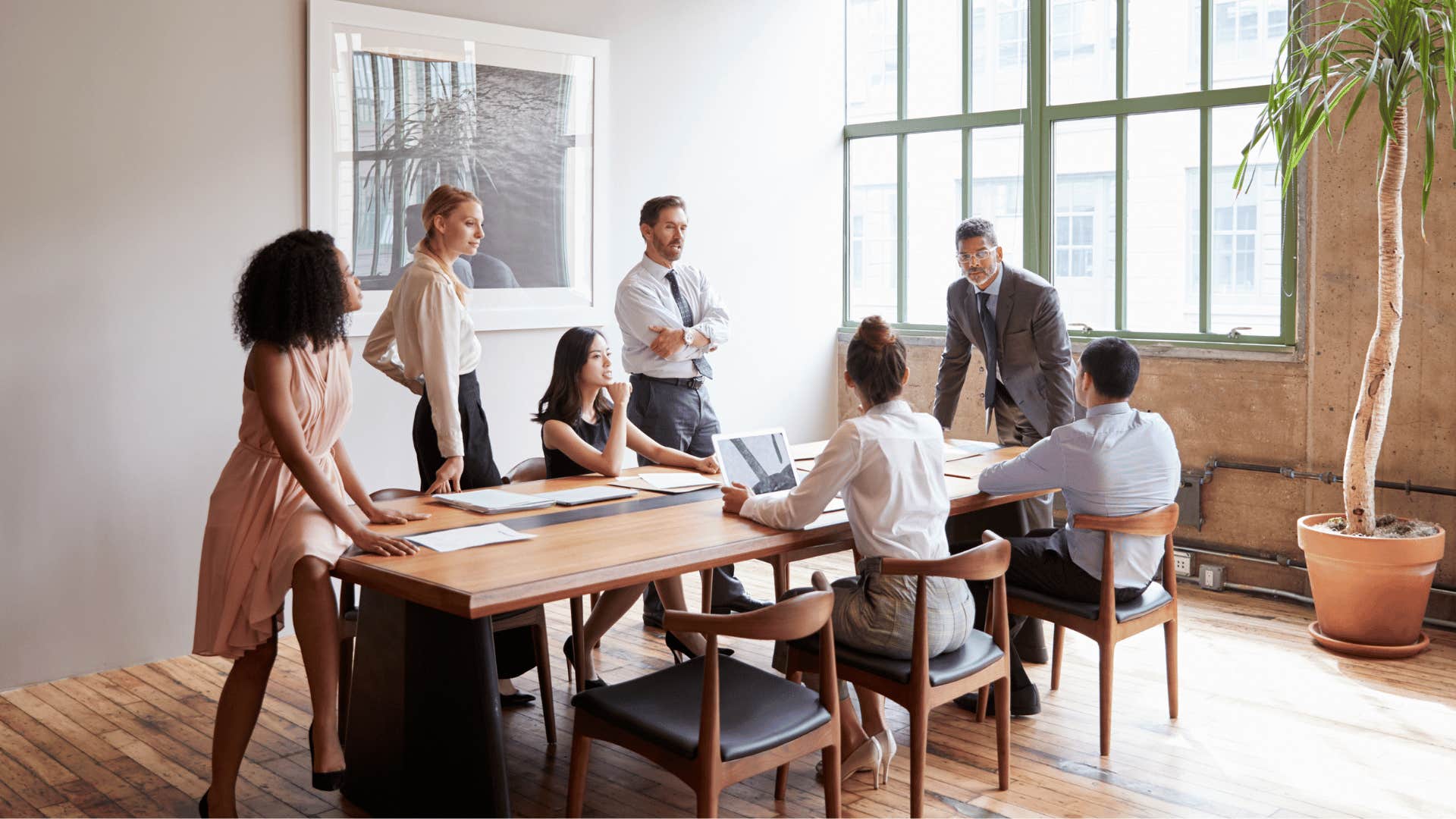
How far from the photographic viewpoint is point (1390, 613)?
15.9ft

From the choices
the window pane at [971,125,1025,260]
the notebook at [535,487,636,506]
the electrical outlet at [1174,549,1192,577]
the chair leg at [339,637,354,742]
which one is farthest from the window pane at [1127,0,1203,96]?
the chair leg at [339,637,354,742]

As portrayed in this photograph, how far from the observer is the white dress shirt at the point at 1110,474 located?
371 cm

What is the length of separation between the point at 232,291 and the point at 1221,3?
191 inches

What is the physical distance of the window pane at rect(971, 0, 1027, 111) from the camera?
6840 mm

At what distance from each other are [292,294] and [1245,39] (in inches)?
194

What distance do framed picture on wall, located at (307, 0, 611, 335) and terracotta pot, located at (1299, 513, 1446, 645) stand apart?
11.5ft

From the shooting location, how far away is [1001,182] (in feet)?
22.9

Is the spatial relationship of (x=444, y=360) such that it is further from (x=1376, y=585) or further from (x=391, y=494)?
(x=1376, y=585)

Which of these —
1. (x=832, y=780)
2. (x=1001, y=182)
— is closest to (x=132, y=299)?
(x=832, y=780)

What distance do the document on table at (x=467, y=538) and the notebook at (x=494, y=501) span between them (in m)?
0.25

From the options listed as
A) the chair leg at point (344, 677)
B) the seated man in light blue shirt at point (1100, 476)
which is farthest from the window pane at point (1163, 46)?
the chair leg at point (344, 677)

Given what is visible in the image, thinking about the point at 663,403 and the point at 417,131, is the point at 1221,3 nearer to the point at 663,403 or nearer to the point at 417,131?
the point at 663,403

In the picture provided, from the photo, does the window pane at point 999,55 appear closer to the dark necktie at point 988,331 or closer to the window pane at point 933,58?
the window pane at point 933,58

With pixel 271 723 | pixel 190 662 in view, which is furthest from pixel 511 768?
pixel 190 662
